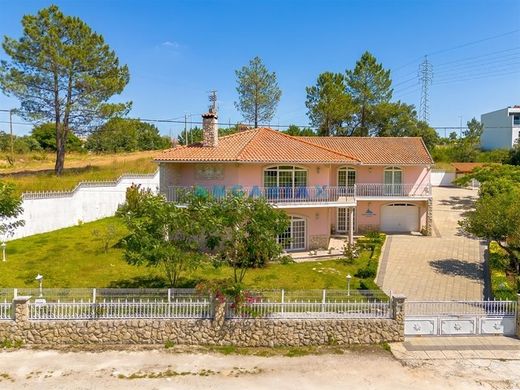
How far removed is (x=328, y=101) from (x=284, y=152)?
25704 mm

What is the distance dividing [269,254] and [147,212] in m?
4.90

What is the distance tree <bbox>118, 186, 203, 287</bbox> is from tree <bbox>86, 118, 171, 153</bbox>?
22274 mm

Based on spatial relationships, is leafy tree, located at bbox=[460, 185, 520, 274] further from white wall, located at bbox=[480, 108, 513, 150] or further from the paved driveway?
white wall, located at bbox=[480, 108, 513, 150]

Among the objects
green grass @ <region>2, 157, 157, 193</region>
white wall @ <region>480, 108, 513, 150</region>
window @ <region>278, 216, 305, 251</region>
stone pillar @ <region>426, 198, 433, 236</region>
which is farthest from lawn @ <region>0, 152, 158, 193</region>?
white wall @ <region>480, 108, 513, 150</region>

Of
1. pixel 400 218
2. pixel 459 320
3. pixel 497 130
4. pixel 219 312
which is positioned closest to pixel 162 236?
pixel 219 312

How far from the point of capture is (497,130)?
78812 millimetres

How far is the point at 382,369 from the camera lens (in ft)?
41.0

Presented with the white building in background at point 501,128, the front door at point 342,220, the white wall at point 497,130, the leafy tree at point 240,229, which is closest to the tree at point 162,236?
the leafy tree at point 240,229

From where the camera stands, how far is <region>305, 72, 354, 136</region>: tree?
157 feet

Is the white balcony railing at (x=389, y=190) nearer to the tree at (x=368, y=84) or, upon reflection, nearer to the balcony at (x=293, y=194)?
the balcony at (x=293, y=194)

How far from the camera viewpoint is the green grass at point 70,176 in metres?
30.0

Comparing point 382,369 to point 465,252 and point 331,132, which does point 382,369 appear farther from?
point 331,132

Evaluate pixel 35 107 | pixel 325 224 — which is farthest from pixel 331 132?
pixel 35 107

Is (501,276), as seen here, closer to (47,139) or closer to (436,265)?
(436,265)
